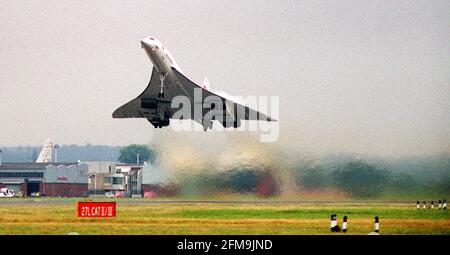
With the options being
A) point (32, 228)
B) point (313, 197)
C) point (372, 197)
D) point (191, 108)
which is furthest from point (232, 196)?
point (191, 108)

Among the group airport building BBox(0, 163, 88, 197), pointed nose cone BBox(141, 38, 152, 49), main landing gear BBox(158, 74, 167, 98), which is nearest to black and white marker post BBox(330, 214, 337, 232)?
A: airport building BBox(0, 163, 88, 197)

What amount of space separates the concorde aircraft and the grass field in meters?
4.28

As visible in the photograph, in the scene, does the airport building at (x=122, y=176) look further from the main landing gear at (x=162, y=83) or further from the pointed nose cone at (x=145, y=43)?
the main landing gear at (x=162, y=83)

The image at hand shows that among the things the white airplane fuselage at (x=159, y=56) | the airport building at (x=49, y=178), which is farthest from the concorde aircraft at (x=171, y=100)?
the airport building at (x=49, y=178)

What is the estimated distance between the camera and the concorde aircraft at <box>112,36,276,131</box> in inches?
1470

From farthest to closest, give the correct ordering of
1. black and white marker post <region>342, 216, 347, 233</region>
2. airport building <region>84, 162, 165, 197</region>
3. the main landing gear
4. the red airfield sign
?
the main landing gear, airport building <region>84, 162, 165, 197</region>, the red airfield sign, black and white marker post <region>342, 216, 347, 233</region>

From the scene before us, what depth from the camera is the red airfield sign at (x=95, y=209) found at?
3092 centimetres

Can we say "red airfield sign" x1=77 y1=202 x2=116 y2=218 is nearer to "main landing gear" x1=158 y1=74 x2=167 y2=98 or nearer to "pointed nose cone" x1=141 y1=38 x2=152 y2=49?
"pointed nose cone" x1=141 y1=38 x2=152 y2=49

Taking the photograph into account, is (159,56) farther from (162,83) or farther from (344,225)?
(344,225)

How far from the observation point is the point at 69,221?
30578mm

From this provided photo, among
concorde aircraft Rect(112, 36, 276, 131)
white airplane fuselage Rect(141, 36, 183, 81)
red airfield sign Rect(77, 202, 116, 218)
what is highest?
white airplane fuselage Rect(141, 36, 183, 81)

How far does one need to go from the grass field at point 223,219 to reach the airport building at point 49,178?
788 mm

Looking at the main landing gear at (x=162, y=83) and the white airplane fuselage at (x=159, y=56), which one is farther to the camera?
the main landing gear at (x=162, y=83)

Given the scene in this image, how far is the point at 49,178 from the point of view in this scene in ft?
116
